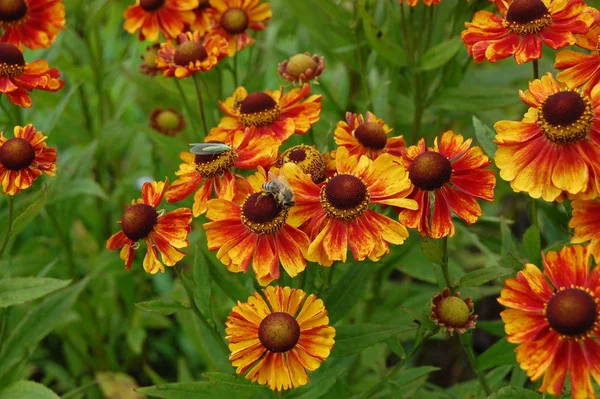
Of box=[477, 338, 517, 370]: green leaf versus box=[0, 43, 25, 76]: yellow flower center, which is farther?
box=[0, 43, 25, 76]: yellow flower center

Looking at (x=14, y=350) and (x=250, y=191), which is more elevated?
(x=250, y=191)

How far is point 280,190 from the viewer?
4.45ft

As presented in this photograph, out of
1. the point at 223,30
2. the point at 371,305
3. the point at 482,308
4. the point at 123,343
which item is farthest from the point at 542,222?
the point at 123,343

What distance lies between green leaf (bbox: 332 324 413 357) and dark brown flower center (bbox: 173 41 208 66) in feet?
2.31

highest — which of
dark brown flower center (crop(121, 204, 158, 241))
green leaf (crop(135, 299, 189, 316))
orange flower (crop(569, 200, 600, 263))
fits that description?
orange flower (crop(569, 200, 600, 263))

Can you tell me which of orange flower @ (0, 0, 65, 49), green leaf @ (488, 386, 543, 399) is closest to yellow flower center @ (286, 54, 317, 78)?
orange flower @ (0, 0, 65, 49)

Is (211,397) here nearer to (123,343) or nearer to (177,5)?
(177,5)

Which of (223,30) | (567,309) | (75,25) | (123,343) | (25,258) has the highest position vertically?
(567,309)

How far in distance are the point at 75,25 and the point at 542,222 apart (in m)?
1.76

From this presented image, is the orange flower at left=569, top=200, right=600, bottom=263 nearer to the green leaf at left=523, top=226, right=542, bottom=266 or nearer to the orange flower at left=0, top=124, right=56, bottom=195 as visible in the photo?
the green leaf at left=523, top=226, right=542, bottom=266

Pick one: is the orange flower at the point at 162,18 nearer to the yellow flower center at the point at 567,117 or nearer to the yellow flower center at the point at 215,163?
the yellow flower center at the point at 215,163

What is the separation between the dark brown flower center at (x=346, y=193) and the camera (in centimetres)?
140

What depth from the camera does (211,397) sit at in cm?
158

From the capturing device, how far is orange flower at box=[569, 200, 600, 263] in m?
1.34
